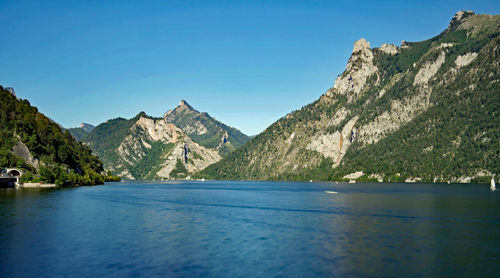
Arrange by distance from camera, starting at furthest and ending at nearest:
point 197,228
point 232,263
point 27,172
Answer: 1. point 27,172
2. point 197,228
3. point 232,263

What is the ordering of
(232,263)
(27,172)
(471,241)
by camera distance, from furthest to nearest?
(27,172) < (471,241) < (232,263)

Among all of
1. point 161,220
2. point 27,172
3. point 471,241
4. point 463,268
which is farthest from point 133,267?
point 27,172

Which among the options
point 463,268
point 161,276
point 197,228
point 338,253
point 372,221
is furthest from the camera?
point 372,221

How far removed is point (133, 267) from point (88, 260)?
6247 mm

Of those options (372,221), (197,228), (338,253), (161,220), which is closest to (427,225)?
(372,221)

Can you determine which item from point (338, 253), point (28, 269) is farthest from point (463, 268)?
point (28, 269)

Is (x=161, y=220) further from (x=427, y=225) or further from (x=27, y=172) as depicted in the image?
(x=27, y=172)

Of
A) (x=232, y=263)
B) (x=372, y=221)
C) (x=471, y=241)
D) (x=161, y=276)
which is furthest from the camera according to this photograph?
(x=372, y=221)

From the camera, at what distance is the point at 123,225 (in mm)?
67062

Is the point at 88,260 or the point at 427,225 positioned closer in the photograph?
the point at 88,260

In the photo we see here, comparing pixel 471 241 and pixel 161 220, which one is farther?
pixel 161 220

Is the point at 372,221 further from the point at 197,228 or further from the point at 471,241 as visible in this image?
the point at 197,228

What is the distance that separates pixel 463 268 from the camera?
38.8 m

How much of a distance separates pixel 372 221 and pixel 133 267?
155 feet
